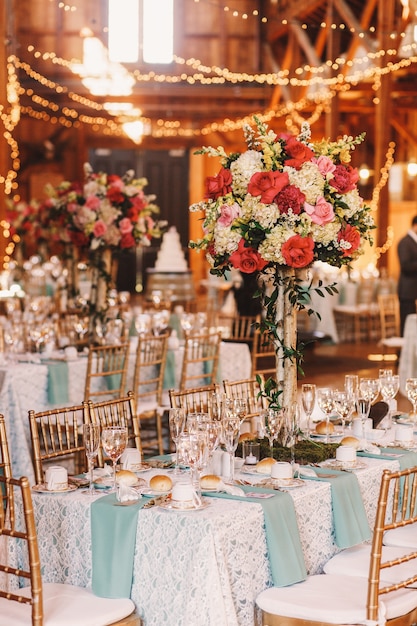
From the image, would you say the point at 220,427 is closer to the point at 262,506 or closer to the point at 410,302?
the point at 262,506

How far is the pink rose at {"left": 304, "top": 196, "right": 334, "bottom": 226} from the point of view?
3730 mm

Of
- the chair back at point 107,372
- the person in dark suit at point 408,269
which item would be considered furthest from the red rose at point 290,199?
the person in dark suit at point 408,269

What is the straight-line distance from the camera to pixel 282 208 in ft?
12.2

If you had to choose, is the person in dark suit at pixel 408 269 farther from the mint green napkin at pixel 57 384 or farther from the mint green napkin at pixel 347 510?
the mint green napkin at pixel 347 510

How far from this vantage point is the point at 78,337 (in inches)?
295

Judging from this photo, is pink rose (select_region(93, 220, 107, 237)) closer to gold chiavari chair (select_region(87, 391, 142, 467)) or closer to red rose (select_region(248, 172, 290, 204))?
gold chiavari chair (select_region(87, 391, 142, 467))

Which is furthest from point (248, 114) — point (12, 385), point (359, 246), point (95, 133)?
point (359, 246)

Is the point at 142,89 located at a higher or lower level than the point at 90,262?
higher

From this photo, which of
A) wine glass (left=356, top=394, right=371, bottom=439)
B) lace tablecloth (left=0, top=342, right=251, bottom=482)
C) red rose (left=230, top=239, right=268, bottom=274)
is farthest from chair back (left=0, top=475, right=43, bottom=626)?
lace tablecloth (left=0, top=342, right=251, bottom=482)

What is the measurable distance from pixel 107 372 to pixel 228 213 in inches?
112

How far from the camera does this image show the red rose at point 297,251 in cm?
370

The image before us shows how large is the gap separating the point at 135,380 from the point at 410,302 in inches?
227

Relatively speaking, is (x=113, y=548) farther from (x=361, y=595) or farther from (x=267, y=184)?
(x=267, y=184)

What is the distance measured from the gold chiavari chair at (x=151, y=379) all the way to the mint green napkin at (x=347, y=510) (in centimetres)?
281
